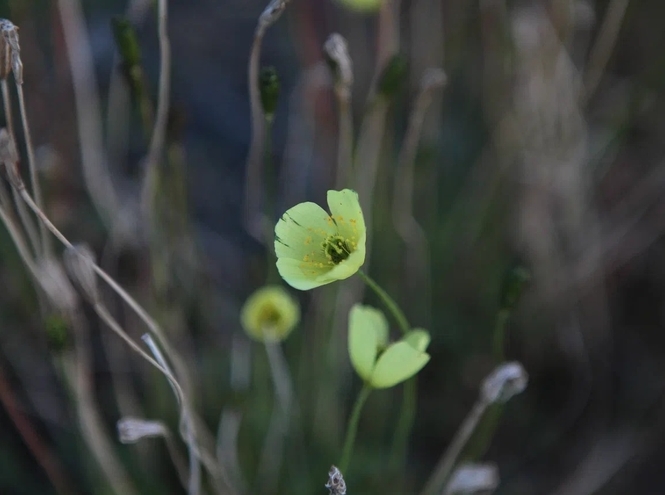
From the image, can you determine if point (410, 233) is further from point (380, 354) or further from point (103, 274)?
point (103, 274)

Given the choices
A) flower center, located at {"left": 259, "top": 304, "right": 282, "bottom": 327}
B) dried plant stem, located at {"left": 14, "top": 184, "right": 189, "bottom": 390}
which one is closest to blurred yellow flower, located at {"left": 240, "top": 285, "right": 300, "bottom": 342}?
flower center, located at {"left": 259, "top": 304, "right": 282, "bottom": 327}

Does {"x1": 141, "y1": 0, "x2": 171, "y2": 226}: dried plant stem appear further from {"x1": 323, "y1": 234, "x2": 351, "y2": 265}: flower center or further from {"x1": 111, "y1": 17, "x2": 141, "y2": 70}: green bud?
{"x1": 323, "y1": 234, "x2": 351, "y2": 265}: flower center

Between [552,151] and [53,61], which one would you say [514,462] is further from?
[53,61]

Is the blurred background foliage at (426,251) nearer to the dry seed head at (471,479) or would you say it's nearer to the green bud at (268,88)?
the dry seed head at (471,479)

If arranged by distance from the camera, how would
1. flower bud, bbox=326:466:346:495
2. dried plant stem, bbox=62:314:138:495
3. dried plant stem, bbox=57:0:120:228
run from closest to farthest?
flower bud, bbox=326:466:346:495 → dried plant stem, bbox=62:314:138:495 → dried plant stem, bbox=57:0:120:228

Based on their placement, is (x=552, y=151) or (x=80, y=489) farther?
(x=552, y=151)

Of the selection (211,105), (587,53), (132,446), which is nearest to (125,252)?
(132,446)
